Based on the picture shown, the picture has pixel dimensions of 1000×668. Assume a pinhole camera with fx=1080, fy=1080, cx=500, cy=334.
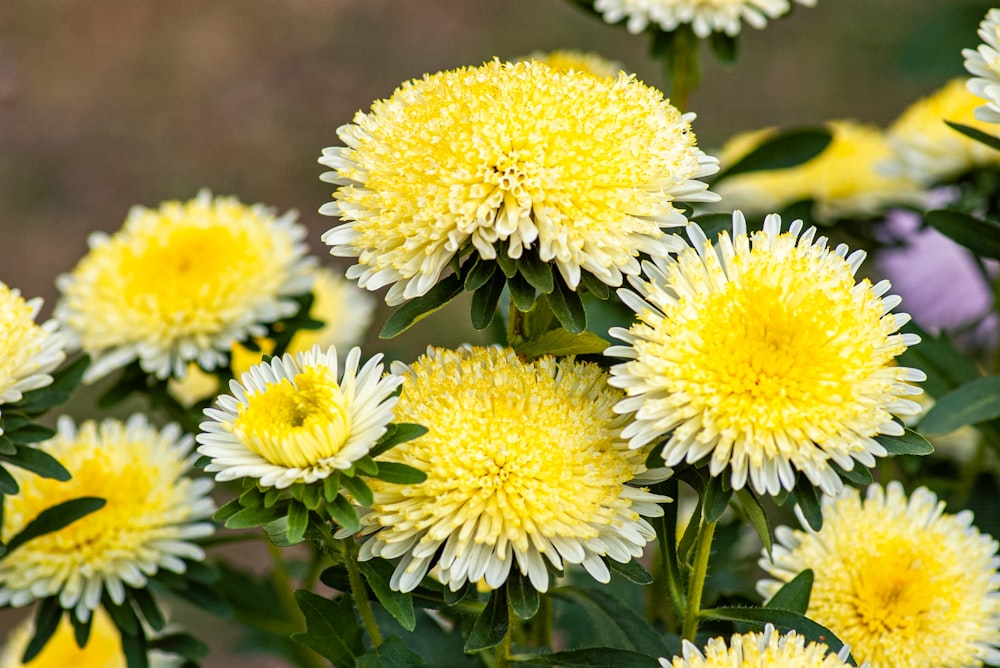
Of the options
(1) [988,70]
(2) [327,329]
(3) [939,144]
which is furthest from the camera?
(2) [327,329]

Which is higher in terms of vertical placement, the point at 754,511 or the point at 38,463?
the point at 38,463

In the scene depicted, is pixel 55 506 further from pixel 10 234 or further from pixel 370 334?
pixel 10 234

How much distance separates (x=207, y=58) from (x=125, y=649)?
10.6 feet

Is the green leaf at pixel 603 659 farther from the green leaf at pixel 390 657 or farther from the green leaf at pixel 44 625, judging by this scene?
the green leaf at pixel 44 625

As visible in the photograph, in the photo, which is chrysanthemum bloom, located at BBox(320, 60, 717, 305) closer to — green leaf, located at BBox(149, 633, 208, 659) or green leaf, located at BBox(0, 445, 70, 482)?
green leaf, located at BBox(0, 445, 70, 482)

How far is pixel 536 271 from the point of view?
824 millimetres

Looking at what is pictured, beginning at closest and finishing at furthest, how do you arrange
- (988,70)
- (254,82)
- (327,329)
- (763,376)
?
(763,376) → (988,70) → (327,329) → (254,82)

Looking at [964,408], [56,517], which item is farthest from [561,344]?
[56,517]

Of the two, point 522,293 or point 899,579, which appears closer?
point 522,293

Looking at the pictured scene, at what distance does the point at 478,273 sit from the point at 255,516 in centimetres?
25

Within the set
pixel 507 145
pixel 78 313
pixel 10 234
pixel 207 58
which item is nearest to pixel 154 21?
pixel 207 58

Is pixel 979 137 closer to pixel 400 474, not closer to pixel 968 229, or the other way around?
pixel 968 229

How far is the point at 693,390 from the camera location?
0.77 meters

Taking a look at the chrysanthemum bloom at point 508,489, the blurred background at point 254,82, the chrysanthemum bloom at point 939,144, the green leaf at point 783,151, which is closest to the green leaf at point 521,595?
the chrysanthemum bloom at point 508,489
